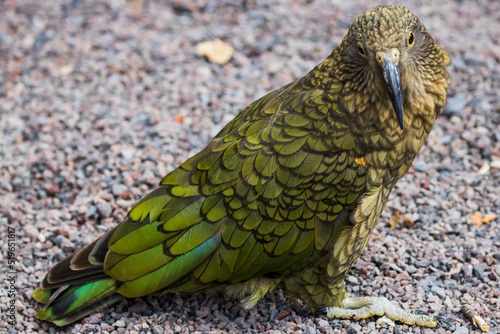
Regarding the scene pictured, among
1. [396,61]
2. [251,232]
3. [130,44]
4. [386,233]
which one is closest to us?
[396,61]

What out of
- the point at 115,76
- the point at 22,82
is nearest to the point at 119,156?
the point at 115,76

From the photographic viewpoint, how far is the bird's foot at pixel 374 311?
3979mm

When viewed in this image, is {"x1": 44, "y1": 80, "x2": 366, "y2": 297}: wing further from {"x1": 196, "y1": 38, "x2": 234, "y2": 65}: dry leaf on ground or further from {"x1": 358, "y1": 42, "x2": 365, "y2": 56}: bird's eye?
{"x1": 196, "y1": 38, "x2": 234, "y2": 65}: dry leaf on ground

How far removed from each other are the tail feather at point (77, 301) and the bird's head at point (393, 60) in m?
2.07

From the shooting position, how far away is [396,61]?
3.37 metres

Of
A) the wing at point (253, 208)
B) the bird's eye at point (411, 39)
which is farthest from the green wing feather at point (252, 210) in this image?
the bird's eye at point (411, 39)

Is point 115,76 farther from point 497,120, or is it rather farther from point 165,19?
point 497,120

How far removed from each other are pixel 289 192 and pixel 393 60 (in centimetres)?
100

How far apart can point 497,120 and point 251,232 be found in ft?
10.1

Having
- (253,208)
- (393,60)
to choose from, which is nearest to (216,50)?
(253,208)

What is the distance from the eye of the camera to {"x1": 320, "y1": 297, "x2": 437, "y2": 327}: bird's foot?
398 centimetres

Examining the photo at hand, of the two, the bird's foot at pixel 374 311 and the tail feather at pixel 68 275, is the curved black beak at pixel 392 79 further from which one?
the tail feather at pixel 68 275

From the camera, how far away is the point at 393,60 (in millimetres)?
3352

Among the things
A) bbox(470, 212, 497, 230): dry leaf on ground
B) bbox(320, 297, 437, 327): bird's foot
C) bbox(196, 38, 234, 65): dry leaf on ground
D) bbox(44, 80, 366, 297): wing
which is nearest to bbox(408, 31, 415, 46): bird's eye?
bbox(44, 80, 366, 297): wing
